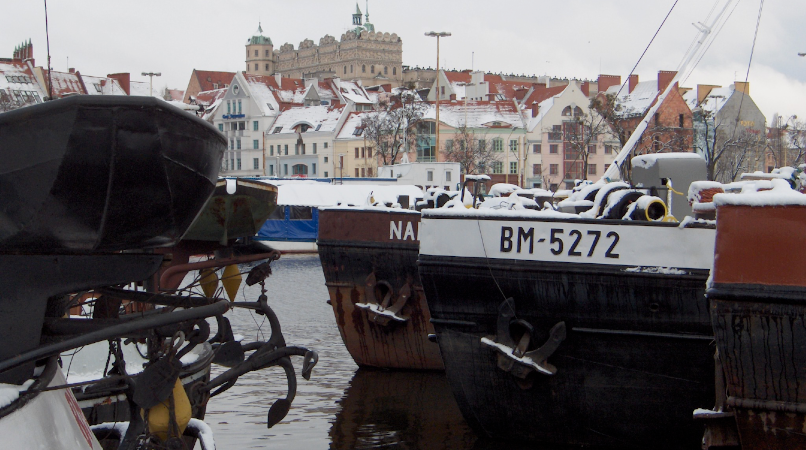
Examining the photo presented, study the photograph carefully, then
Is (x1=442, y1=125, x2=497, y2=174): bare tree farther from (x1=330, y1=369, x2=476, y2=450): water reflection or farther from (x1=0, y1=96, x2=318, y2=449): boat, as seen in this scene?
(x1=0, y1=96, x2=318, y2=449): boat

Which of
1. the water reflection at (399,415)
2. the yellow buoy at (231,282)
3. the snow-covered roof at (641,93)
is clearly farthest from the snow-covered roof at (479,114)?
the yellow buoy at (231,282)

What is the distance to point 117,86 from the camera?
6836 mm

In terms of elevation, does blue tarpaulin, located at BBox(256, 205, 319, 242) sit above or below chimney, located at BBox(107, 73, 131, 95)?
below

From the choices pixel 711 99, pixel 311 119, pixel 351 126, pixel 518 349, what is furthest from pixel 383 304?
pixel 311 119

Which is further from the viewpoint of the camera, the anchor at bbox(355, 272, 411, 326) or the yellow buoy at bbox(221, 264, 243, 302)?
the anchor at bbox(355, 272, 411, 326)

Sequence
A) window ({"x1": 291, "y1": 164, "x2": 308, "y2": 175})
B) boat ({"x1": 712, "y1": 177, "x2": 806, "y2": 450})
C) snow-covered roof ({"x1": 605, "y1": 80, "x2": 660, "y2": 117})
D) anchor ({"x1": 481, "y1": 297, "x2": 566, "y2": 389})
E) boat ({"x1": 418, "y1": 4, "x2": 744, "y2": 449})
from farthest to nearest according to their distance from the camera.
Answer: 1. window ({"x1": 291, "y1": 164, "x2": 308, "y2": 175})
2. snow-covered roof ({"x1": 605, "y1": 80, "x2": 660, "y2": 117})
3. anchor ({"x1": 481, "y1": 297, "x2": 566, "y2": 389})
4. boat ({"x1": 418, "y1": 4, "x2": 744, "y2": 449})
5. boat ({"x1": 712, "y1": 177, "x2": 806, "y2": 450})

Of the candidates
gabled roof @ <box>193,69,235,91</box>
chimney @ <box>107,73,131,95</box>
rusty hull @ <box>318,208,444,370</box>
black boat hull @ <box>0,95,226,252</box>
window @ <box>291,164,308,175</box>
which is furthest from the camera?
gabled roof @ <box>193,69,235,91</box>

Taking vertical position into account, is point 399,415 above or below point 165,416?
below

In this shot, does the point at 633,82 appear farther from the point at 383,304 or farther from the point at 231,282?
the point at 231,282

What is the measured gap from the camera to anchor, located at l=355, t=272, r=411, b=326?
13.3 metres

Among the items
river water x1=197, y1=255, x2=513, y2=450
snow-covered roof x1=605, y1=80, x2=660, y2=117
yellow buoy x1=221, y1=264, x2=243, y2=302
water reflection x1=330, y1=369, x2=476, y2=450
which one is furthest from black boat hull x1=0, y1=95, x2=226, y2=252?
snow-covered roof x1=605, y1=80, x2=660, y2=117

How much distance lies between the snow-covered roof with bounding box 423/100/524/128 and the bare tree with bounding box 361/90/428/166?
3.25 metres

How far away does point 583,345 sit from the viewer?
343 inches

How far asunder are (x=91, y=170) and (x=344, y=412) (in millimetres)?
9283
